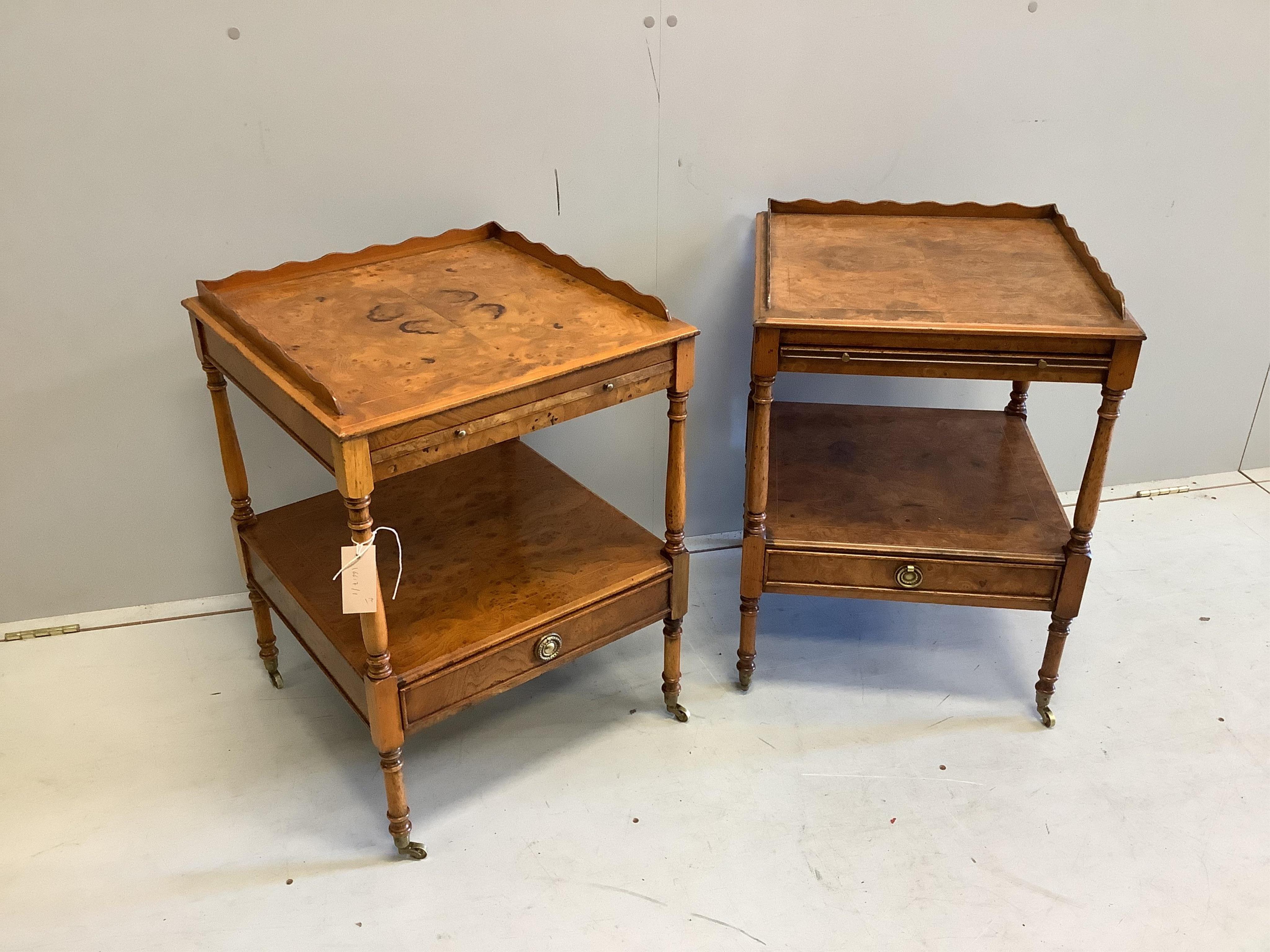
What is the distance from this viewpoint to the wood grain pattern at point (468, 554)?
2.07 meters

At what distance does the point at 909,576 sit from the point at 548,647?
2.63 ft

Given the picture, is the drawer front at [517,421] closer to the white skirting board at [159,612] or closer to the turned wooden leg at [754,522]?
the turned wooden leg at [754,522]

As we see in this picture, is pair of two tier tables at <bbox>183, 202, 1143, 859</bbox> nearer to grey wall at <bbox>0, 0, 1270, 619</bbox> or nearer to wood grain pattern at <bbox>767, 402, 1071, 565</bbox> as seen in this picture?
wood grain pattern at <bbox>767, 402, 1071, 565</bbox>

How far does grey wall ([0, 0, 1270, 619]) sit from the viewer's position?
88.8 inches

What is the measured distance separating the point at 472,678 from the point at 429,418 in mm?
558

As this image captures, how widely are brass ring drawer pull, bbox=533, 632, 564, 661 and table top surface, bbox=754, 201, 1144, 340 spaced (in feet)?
Result: 2.41

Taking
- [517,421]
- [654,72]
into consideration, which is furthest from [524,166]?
[517,421]

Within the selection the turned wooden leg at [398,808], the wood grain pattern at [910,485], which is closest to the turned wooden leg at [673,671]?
the wood grain pattern at [910,485]

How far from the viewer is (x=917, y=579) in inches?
92.4

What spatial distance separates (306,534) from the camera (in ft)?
Answer: 7.69

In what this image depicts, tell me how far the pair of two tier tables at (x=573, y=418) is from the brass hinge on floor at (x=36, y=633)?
0.50 meters

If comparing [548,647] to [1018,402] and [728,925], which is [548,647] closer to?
[728,925]

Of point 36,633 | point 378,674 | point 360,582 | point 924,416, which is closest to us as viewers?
point 360,582

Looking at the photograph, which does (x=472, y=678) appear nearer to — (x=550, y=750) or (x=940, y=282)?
(x=550, y=750)
